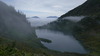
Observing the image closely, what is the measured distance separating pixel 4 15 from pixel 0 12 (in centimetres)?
390

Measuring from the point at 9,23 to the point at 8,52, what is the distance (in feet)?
354

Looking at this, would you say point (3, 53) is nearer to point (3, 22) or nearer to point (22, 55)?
point (22, 55)

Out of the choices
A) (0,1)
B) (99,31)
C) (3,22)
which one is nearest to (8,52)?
(3,22)

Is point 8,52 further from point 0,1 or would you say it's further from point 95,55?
point 0,1

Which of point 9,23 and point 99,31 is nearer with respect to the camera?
point 9,23

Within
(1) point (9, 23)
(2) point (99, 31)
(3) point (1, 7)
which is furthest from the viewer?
(2) point (99, 31)

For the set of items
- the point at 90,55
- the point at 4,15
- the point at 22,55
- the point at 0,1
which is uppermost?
the point at 0,1

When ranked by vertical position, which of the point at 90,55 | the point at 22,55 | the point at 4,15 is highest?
the point at 4,15

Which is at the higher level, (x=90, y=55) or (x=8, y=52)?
(x=8, y=52)

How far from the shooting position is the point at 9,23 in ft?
401

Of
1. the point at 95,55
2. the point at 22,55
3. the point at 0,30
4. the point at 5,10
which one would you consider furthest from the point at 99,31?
the point at 22,55

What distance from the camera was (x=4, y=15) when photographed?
419 feet

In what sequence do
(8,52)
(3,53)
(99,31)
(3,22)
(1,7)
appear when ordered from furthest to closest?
(99,31), (1,7), (3,22), (8,52), (3,53)

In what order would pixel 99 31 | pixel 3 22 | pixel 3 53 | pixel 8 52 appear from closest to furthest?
pixel 3 53, pixel 8 52, pixel 3 22, pixel 99 31
